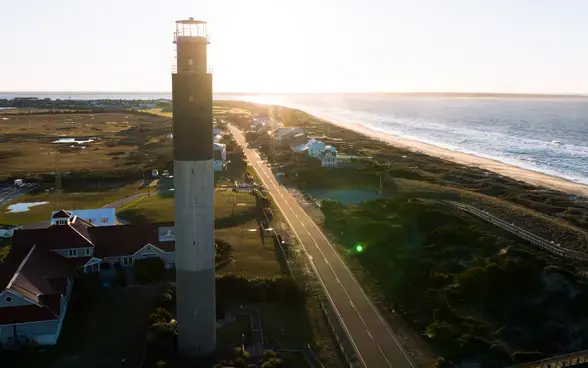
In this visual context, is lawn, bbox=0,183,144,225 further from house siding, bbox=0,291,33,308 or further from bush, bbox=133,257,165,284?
house siding, bbox=0,291,33,308

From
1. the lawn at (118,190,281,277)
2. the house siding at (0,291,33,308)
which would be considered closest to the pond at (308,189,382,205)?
the lawn at (118,190,281,277)

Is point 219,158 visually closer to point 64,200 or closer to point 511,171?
point 64,200

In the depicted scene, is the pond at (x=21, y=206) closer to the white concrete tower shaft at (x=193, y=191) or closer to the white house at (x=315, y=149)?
the white concrete tower shaft at (x=193, y=191)

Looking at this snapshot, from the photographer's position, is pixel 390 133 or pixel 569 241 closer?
pixel 569 241

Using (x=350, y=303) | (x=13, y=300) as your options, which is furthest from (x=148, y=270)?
(x=350, y=303)

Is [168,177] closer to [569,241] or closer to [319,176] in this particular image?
[319,176]

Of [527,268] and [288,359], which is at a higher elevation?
[527,268]

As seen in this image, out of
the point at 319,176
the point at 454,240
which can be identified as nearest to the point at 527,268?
the point at 454,240
